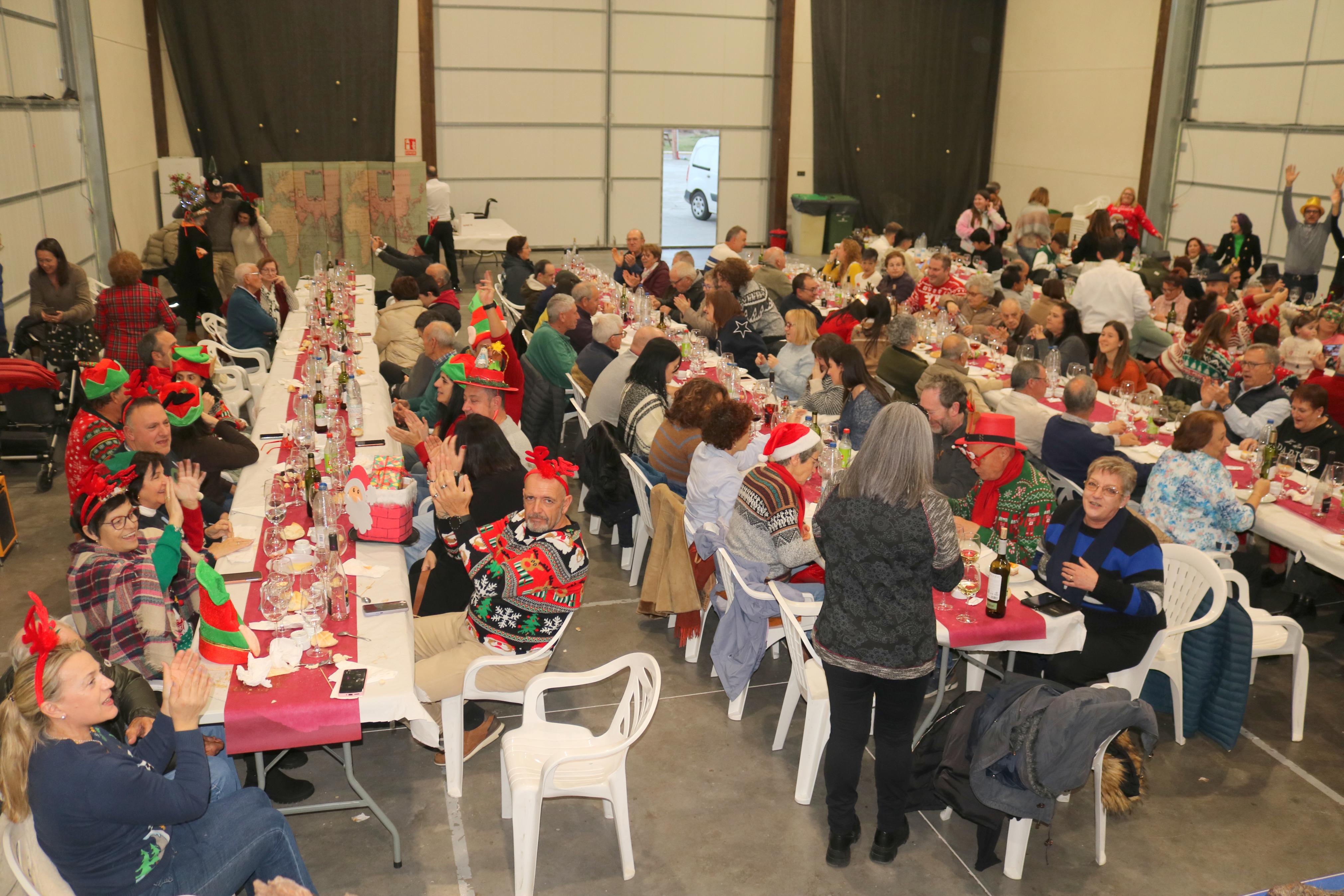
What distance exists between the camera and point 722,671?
4.57m

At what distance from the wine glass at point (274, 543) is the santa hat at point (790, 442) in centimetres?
199

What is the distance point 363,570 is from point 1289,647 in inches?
155

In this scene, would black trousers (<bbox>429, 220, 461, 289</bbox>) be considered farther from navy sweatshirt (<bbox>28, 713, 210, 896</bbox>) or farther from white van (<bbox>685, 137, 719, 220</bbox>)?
navy sweatshirt (<bbox>28, 713, 210, 896</bbox>)

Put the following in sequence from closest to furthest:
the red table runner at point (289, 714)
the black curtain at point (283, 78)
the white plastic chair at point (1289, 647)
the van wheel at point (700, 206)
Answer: the red table runner at point (289, 714) < the white plastic chair at point (1289, 647) < the black curtain at point (283, 78) < the van wheel at point (700, 206)

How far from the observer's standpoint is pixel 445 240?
42.5 feet

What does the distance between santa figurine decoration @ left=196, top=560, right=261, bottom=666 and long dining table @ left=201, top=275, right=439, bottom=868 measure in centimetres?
4

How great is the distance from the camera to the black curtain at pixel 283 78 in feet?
46.5

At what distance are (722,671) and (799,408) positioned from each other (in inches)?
83.6

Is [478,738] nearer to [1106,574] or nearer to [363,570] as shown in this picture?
[363,570]

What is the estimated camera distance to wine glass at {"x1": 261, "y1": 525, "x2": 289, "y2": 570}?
13.7ft

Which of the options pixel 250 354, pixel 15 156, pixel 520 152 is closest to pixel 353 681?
pixel 250 354

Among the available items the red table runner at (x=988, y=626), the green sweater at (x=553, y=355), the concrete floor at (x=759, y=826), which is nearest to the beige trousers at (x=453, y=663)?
the concrete floor at (x=759, y=826)

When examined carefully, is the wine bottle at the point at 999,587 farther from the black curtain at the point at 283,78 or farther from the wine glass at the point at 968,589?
the black curtain at the point at 283,78

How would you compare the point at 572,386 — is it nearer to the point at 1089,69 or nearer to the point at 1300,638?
the point at 1300,638
